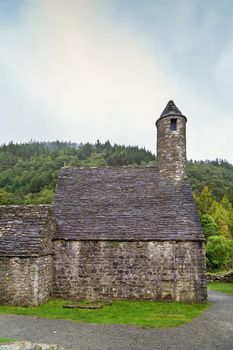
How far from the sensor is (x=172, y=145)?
22.3m

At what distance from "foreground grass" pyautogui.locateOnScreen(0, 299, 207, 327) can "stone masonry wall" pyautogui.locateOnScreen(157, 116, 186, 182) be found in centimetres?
829

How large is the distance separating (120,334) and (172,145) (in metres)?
13.7

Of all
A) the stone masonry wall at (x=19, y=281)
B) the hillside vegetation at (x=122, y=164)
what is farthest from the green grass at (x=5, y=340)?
the hillside vegetation at (x=122, y=164)

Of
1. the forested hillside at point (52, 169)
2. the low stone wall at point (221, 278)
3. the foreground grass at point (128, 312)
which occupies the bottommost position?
the low stone wall at point (221, 278)

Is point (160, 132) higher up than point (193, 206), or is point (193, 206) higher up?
point (160, 132)

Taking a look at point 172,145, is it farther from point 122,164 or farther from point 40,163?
point 40,163

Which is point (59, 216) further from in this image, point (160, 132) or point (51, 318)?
point (160, 132)

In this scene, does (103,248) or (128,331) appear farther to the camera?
(103,248)

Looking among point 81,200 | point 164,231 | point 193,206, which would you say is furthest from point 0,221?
point 193,206

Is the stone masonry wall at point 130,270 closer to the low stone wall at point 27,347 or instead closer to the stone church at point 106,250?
the stone church at point 106,250

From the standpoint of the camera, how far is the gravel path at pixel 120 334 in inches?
402

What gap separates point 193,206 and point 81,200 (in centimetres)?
703

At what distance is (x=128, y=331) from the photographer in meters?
11.8

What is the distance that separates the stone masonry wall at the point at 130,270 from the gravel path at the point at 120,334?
12.4 ft
